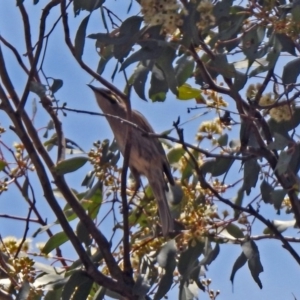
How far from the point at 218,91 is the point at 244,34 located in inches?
13.8

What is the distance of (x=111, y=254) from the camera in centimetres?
236

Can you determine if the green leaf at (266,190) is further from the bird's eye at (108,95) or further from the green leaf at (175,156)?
the bird's eye at (108,95)

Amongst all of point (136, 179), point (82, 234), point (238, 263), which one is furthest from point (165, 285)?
point (136, 179)

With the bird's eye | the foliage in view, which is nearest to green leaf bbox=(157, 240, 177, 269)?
the foliage

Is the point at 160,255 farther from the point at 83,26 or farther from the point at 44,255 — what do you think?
the point at 83,26

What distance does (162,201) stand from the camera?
2.69 metres

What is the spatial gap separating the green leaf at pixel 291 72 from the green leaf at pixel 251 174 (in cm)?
33

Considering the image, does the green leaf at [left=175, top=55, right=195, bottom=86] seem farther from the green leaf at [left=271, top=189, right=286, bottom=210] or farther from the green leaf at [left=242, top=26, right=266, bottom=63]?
the green leaf at [left=271, top=189, right=286, bottom=210]

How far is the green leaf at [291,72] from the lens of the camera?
2.15 m

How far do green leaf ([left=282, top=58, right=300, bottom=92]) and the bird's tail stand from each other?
570 millimetres

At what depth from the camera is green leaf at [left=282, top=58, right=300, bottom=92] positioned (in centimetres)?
215

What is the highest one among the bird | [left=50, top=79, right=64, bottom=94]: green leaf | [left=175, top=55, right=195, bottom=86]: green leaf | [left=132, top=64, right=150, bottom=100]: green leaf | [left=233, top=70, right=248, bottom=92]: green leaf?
the bird

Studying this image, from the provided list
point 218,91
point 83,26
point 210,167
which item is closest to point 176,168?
point 210,167

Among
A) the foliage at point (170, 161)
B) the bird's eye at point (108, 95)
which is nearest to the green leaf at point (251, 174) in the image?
the foliage at point (170, 161)
